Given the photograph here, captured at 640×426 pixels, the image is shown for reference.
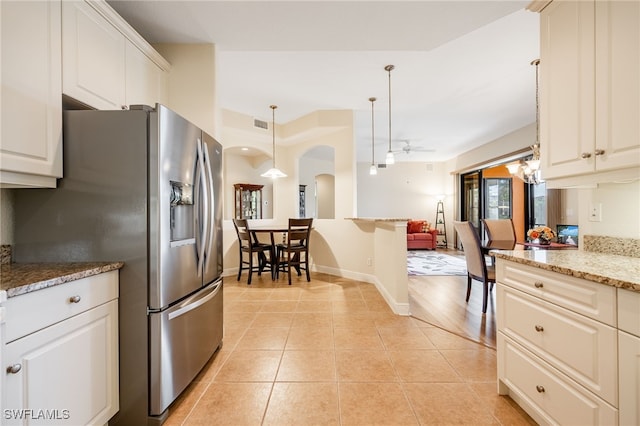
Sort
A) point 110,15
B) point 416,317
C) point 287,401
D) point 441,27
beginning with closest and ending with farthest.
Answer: point 287,401, point 110,15, point 441,27, point 416,317

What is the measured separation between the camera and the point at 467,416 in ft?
4.75

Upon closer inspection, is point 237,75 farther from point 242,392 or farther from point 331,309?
point 242,392

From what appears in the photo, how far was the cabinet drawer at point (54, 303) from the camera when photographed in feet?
3.05

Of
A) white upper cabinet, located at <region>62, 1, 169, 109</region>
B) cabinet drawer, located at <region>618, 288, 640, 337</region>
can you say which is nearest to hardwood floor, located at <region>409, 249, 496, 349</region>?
cabinet drawer, located at <region>618, 288, 640, 337</region>

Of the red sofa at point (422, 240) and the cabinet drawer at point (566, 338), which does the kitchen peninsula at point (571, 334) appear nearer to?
the cabinet drawer at point (566, 338)

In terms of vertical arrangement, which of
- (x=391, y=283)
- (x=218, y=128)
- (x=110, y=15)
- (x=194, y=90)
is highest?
(x=110, y=15)

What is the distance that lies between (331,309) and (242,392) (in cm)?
151

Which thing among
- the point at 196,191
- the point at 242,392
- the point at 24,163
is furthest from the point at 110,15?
the point at 242,392

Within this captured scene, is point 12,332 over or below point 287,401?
over

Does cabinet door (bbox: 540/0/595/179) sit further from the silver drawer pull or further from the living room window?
the living room window

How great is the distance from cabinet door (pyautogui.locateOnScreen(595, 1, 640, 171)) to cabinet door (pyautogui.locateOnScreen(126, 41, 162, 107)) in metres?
2.83

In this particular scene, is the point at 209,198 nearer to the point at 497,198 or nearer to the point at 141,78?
the point at 141,78

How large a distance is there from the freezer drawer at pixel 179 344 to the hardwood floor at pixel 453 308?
6.99 ft

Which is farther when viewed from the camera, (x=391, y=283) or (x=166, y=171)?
(x=391, y=283)
